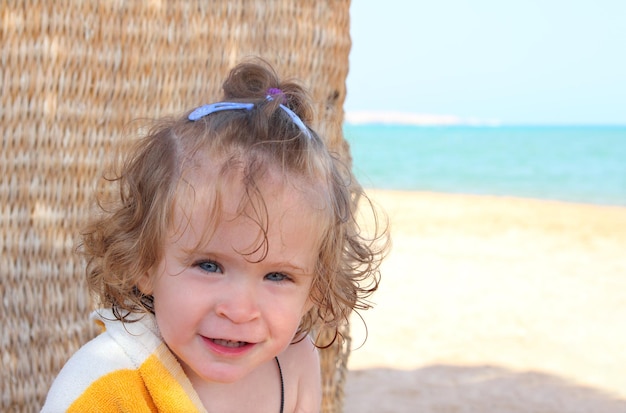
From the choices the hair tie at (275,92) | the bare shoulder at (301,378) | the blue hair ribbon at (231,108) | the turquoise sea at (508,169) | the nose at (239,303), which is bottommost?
the turquoise sea at (508,169)

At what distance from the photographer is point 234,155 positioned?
131 cm

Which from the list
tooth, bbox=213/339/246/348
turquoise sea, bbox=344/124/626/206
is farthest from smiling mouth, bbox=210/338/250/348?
turquoise sea, bbox=344/124/626/206

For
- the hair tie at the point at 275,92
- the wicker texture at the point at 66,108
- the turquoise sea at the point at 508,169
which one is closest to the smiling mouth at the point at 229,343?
the hair tie at the point at 275,92

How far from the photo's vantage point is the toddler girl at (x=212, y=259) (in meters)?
1.27

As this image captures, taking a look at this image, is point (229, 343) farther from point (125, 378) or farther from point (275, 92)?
point (275, 92)

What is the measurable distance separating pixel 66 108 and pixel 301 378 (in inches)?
36.0

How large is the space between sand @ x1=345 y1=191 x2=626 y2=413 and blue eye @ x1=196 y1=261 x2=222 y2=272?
2265 millimetres

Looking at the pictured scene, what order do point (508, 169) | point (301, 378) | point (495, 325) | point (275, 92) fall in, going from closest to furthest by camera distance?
point (275, 92) < point (301, 378) < point (495, 325) < point (508, 169)

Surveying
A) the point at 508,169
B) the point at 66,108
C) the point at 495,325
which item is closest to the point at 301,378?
the point at 66,108

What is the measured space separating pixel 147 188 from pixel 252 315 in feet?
1.06

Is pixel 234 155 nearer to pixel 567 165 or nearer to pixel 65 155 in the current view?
pixel 65 155

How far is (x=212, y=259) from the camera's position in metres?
1.28

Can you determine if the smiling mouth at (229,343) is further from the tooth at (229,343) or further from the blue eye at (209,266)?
the blue eye at (209,266)

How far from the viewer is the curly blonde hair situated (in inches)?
52.4
